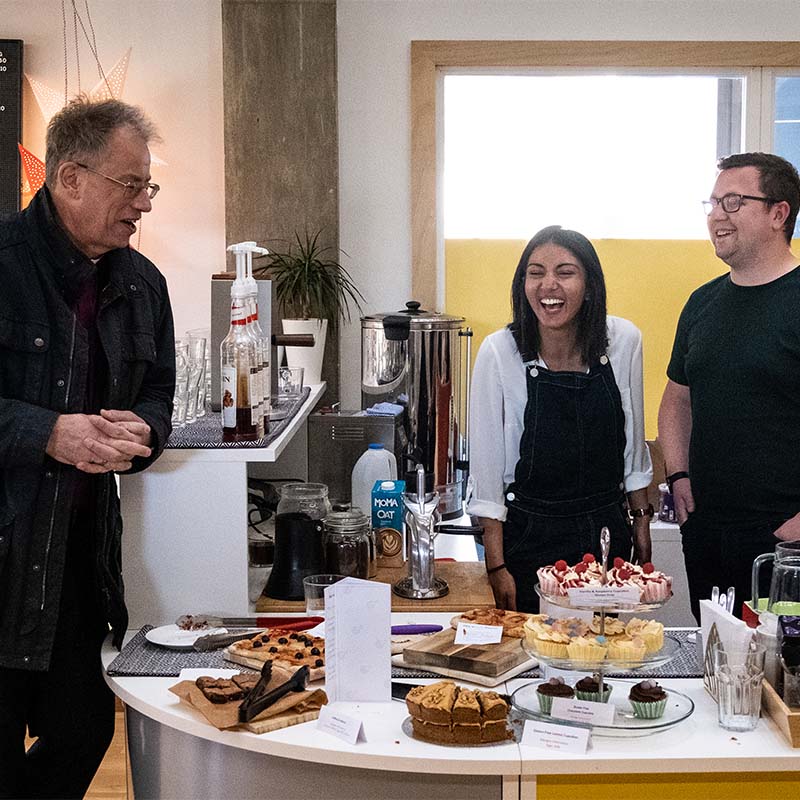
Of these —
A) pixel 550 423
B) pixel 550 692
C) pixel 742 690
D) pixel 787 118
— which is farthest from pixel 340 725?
pixel 787 118

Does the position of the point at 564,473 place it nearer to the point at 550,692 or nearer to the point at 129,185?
the point at 550,692

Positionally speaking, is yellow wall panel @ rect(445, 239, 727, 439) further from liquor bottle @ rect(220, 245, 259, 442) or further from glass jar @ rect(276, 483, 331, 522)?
liquor bottle @ rect(220, 245, 259, 442)

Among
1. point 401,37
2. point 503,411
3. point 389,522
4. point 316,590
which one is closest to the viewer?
point 316,590

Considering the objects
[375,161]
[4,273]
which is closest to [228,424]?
[4,273]

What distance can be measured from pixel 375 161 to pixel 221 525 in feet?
8.57

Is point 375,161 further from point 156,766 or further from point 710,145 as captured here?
point 156,766

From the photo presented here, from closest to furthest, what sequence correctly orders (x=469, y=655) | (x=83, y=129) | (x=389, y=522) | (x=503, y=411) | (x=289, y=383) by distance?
(x=469, y=655)
(x=83, y=129)
(x=503, y=411)
(x=389, y=522)
(x=289, y=383)

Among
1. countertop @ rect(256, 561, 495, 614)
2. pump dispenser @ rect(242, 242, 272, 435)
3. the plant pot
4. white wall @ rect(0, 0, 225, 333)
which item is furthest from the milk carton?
white wall @ rect(0, 0, 225, 333)

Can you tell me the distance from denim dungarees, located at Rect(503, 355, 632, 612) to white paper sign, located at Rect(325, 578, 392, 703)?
2.60 feet

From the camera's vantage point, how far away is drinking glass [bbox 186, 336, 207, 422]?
2.61m

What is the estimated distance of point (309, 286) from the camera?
171 inches

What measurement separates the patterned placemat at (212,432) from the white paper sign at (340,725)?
0.67m

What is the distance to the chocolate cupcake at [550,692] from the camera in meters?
1.74

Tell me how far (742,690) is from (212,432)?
121cm
